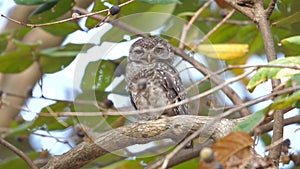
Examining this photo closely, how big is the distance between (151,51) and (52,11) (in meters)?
0.52

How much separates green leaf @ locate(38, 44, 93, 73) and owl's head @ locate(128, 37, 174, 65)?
0.74 ft

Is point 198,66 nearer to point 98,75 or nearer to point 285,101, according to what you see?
point 98,75

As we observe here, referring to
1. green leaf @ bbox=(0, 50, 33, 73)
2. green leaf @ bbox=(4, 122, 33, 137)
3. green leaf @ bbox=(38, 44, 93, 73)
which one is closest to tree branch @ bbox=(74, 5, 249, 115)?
green leaf @ bbox=(38, 44, 93, 73)

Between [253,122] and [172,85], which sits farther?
[172,85]

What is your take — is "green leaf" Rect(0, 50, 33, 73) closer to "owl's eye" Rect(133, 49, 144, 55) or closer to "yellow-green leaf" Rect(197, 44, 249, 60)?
"owl's eye" Rect(133, 49, 144, 55)

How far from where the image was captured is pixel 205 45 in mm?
3754

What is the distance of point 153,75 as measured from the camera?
142 inches

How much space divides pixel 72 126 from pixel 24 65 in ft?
1.34

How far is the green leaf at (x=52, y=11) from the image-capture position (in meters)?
3.57

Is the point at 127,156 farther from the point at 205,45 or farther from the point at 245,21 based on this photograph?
the point at 245,21

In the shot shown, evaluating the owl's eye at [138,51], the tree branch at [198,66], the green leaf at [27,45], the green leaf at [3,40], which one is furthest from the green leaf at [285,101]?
the green leaf at [3,40]

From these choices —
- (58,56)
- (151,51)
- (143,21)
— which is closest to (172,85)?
(151,51)

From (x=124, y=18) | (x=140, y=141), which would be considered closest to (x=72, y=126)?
(x=124, y=18)

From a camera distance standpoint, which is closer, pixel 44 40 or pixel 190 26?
pixel 190 26
